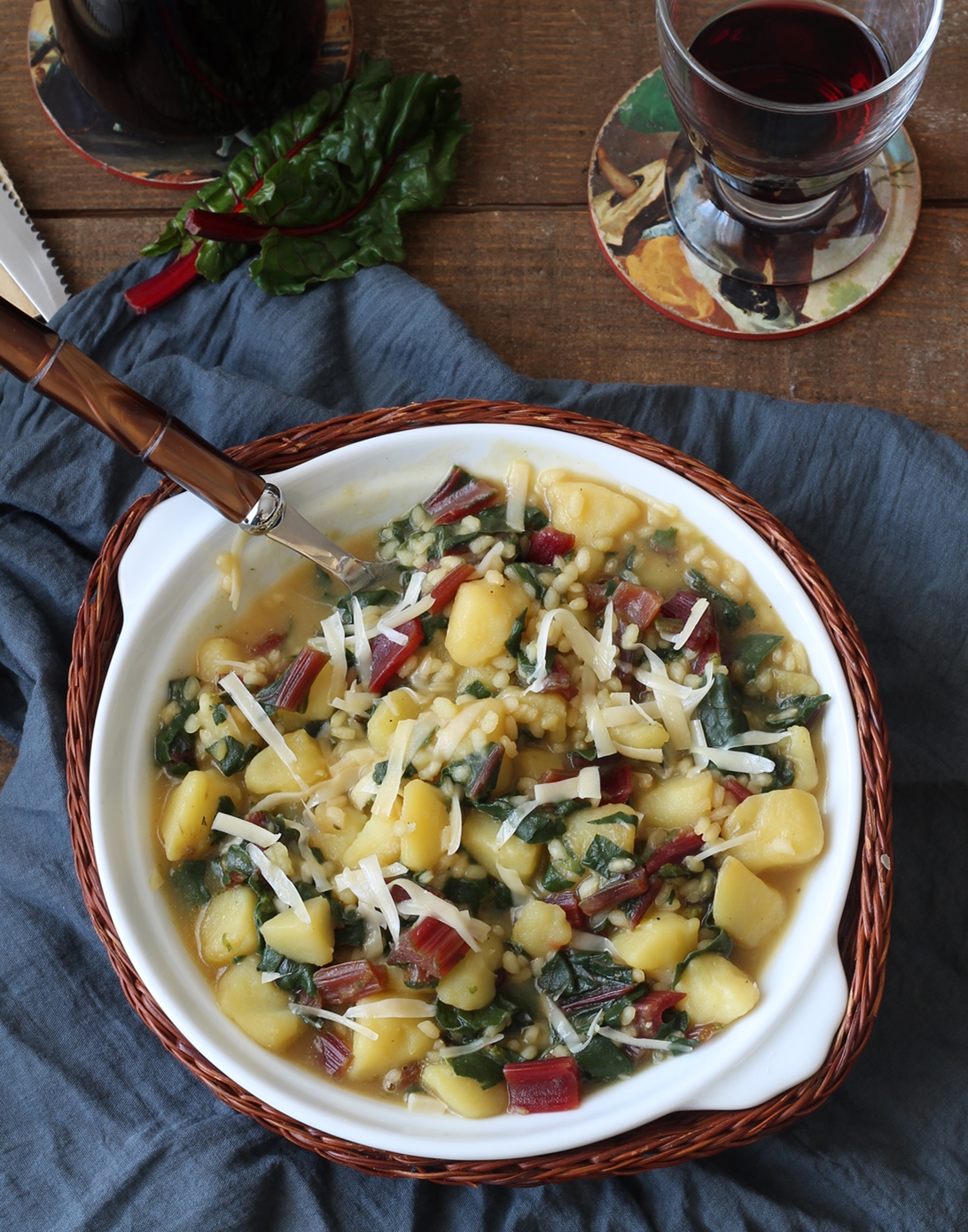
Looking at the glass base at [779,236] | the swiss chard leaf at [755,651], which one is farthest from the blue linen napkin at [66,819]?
the swiss chard leaf at [755,651]

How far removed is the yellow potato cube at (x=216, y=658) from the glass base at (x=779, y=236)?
6.37 ft

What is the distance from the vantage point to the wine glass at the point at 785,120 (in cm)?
300

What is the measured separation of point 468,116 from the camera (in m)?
3.78

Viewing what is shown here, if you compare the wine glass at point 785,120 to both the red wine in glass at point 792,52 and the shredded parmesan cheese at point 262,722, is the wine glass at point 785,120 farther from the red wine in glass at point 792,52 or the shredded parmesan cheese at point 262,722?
the shredded parmesan cheese at point 262,722

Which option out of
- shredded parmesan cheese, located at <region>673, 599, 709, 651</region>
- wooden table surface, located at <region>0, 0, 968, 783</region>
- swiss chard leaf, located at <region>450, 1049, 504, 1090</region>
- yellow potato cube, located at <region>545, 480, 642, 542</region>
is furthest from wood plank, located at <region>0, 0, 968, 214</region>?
swiss chard leaf, located at <region>450, 1049, 504, 1090</region>

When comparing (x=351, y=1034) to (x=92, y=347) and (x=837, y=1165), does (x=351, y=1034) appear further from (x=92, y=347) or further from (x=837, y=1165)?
(x=92, y=347)

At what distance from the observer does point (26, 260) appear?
12.1ft

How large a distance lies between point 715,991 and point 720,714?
2.09ft

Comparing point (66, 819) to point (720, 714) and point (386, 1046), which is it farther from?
point (720, 714)

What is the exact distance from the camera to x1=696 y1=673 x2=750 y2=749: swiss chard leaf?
2.69m

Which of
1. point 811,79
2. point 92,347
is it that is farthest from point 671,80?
point 92,347

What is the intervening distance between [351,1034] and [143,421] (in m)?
1.53

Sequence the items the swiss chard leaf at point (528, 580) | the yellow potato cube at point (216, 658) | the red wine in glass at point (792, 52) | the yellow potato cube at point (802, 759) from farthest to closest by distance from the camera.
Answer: the red wine in glass at point (792, 52) → the yellow potato cube at point (216, 658) → the swiss chard leaf at point (528, 580) → the yellow potato cube at point (802, 759)

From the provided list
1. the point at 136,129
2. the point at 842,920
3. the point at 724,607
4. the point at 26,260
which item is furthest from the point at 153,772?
the point at 136,129
